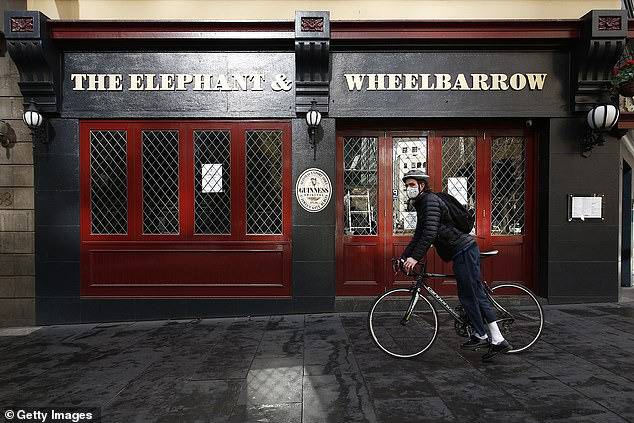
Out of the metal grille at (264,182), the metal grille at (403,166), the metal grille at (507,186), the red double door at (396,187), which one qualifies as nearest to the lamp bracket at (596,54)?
the red double door at (396,187)

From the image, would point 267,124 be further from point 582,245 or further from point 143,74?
point 582,245

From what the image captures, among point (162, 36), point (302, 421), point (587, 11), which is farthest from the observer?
point (587, 11)

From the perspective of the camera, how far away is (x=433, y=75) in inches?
293

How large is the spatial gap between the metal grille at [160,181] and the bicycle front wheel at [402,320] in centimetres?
412

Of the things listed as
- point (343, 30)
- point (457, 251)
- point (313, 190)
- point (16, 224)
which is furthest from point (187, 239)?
point (457, 251)

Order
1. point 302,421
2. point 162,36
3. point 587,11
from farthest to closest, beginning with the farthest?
point 587,11, point 162,36, point 302,421

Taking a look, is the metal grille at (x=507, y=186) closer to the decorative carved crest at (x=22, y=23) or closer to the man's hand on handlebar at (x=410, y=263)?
the man's hand on handlebar at (x=410, y=263)

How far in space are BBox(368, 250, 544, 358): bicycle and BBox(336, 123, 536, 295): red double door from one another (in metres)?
2.53

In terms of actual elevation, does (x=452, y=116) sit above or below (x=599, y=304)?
above

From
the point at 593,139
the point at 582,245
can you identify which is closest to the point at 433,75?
the point at 593,139

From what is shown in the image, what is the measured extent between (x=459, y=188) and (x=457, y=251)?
10.7 feet

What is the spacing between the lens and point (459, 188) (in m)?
7.81

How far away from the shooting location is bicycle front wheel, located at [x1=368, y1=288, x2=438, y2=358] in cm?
490

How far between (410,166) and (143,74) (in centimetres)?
502
